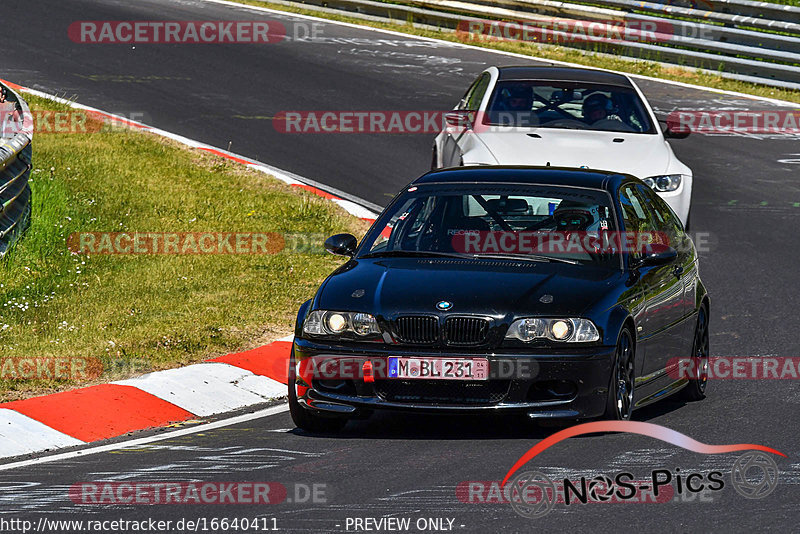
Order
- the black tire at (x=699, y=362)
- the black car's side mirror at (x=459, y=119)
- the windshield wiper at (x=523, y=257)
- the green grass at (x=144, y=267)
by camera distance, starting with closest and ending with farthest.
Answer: the windshield wiper at (x=523, y=257), the black tire at (x=699, y=362), the green grass at (x=144, y=267), the black car's side mirror at (x=459, y=119)

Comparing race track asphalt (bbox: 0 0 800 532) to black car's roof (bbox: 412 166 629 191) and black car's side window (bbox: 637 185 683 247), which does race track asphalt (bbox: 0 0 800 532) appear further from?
black car's roof (bbox: 412 166 629 191)

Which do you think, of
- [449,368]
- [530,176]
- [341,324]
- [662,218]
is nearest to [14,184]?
[530,176]

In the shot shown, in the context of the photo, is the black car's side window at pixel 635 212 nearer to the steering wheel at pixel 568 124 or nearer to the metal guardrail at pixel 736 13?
the steering wheel at pixel 568 124

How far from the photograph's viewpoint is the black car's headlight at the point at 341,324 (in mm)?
8172

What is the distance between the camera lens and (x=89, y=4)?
26.1 metres

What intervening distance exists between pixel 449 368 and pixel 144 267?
213 inches

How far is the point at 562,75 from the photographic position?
14.5 metres

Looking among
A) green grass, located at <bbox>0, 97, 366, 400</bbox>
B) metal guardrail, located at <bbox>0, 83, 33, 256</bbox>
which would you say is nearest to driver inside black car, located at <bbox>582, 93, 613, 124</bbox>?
green grass, located at <bbox>0, 97, 366, 400</bbox>

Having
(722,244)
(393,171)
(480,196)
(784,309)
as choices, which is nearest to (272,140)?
(393,171)

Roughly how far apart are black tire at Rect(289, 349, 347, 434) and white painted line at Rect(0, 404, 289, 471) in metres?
0.56

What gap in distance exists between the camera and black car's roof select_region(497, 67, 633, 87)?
14484 mm

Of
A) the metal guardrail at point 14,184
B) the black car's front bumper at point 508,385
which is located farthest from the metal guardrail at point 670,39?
the black car's front bumper at point 508,385

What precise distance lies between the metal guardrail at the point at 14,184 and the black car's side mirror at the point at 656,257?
217 inches

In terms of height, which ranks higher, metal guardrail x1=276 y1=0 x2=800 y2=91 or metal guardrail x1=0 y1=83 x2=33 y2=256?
metal guardrail x1=276 y1=0 x2=800 y2=91
